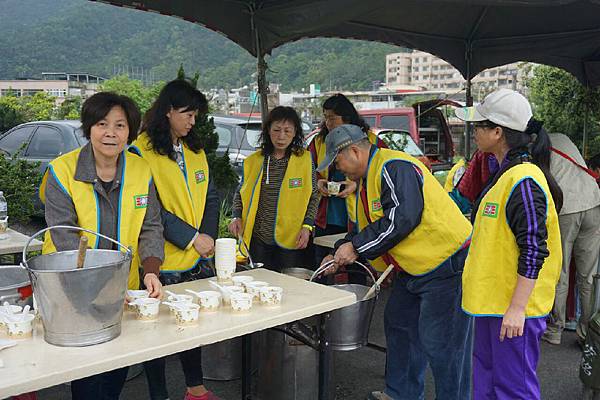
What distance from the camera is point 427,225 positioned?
8.11ft

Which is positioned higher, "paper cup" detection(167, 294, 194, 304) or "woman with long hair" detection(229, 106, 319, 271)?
"woman with long hair" detection(229, 106, 319, 271)

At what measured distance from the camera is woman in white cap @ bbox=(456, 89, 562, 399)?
2076 millimetres

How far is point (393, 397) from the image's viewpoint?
2889 millimetres

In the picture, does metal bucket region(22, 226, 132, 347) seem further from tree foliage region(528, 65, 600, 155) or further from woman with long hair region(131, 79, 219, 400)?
tree foliage region(528, 65, 600, 155)

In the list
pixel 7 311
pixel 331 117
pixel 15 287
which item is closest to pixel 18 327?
pixel 7 311

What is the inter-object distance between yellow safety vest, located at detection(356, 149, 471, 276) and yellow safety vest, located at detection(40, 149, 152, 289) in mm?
952

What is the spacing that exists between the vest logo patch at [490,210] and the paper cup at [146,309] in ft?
4.04

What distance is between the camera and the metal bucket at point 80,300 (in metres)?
1.54

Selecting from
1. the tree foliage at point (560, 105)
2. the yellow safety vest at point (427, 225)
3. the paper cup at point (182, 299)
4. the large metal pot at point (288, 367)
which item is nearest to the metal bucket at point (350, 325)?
the large metal pot at point (288, 367)

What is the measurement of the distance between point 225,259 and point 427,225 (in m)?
0.86

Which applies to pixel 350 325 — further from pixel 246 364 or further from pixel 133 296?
pixel 133 296

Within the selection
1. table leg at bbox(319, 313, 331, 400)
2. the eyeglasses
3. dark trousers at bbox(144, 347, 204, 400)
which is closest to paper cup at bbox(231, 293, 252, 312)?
table leg at bbox(319, 313, 331, 400)

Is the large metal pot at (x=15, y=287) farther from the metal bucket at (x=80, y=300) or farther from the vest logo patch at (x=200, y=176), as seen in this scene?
the vest logo patch at (x=200, y=176)

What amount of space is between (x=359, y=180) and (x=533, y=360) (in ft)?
3.36
